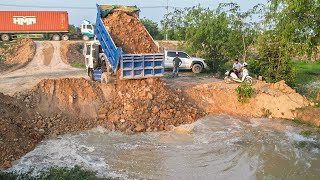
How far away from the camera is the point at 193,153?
1084 centimetres

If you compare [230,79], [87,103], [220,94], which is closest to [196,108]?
[220,94]

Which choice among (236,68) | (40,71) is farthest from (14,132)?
(40,71)

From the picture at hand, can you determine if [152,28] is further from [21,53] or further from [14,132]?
[14,132]

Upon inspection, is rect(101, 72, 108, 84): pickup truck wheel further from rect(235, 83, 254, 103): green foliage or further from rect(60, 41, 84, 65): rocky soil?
rect(60, 41, 84, 65): rocky soil

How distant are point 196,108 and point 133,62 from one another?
327cm

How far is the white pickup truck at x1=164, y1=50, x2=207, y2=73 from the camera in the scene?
20814 millimetres

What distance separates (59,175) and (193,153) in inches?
163

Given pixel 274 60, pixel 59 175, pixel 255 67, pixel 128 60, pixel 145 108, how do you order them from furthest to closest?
pixel 255 67
pixel 274 60
pixel 128 60
pixel 145 108
pixel 59 175

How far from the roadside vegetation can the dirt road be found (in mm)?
7068

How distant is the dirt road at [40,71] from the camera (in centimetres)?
1543

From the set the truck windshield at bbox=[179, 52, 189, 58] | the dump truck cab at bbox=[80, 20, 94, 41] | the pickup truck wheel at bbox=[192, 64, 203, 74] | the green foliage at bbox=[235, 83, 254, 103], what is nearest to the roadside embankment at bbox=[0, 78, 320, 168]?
the green foliage at bbox=[235, 83, 254, 103]

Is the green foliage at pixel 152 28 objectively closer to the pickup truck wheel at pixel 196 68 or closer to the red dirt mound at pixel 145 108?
the pickup truck wheel at pixel 196 68

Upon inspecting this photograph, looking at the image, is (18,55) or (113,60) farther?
(18,55)

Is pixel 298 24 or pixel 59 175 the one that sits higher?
pixel 298 24
